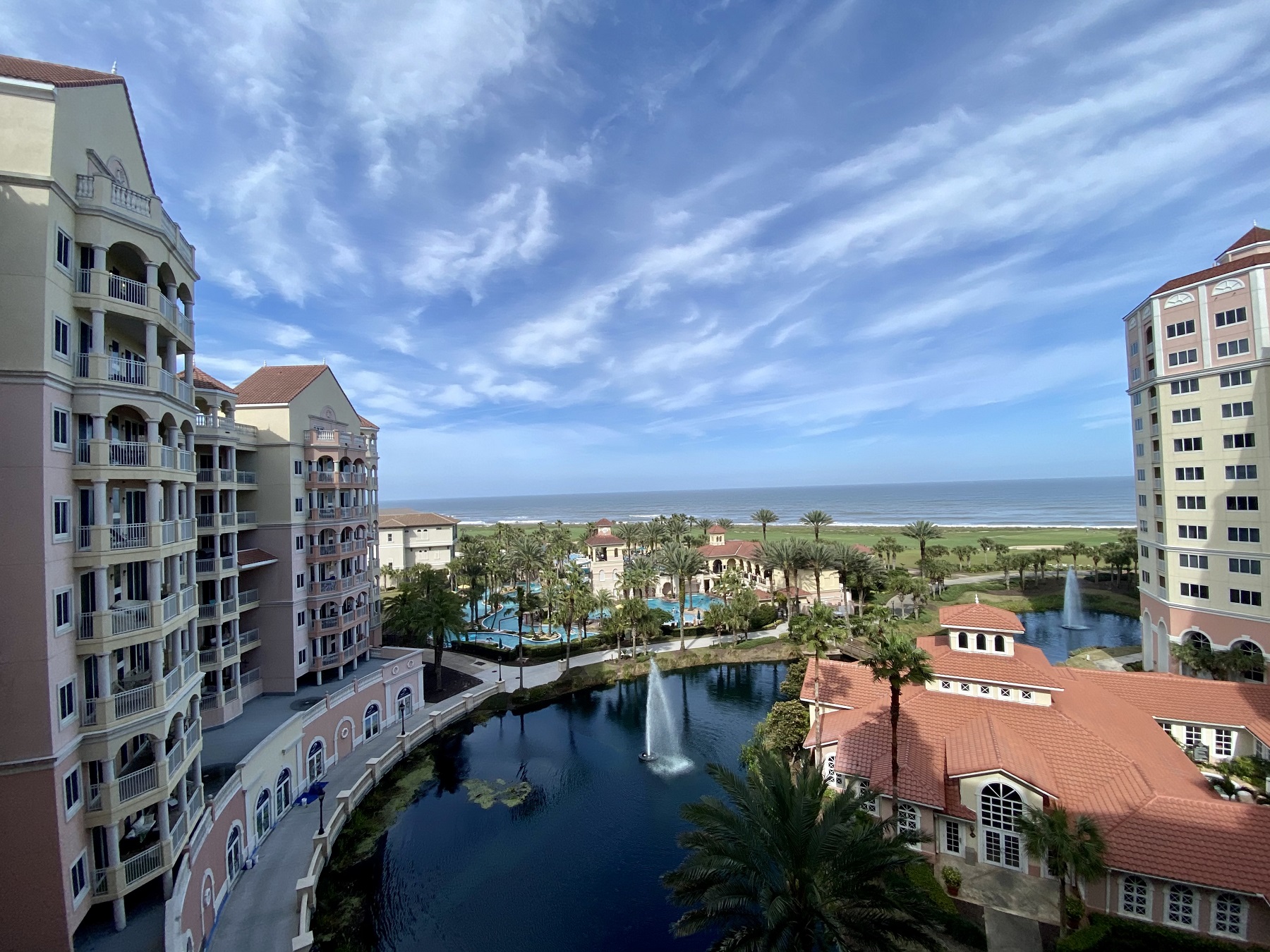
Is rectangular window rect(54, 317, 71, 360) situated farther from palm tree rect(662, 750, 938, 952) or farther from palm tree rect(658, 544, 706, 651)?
palm tree rect(658, 544, 706, 651)

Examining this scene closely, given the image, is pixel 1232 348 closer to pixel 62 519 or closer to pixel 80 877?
pixel 62 519

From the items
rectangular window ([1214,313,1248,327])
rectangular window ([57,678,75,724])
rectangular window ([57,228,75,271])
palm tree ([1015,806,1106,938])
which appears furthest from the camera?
rectangular window ([1214,313,1248,327])

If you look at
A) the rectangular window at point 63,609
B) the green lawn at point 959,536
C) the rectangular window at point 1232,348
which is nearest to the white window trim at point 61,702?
the rectangular window at point 63,609

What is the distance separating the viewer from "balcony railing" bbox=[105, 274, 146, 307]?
17016 millimetres

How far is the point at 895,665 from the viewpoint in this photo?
Answer: 2077 centimetres

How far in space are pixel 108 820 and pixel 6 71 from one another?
2056 cm

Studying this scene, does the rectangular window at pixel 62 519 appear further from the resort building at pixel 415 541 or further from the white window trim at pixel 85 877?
the resort building at pixel 415 541

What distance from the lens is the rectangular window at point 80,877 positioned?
14375 mm

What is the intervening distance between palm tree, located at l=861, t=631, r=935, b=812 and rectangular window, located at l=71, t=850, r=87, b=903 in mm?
24776

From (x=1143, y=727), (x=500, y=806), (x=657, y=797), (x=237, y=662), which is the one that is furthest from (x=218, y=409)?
(x=1143, y=727)

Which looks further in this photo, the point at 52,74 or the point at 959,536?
the point at 959,536

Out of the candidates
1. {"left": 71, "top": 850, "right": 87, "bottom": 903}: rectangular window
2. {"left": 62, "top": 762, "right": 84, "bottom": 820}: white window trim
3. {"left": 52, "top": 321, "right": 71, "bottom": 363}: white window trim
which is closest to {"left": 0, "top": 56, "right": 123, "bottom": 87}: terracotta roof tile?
{"left": 52, "top": 321, "right": 71, "bottom": 363}: white window trim

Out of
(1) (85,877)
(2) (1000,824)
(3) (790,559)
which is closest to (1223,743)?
(2) (1000,824)

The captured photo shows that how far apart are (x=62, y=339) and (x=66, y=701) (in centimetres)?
975
